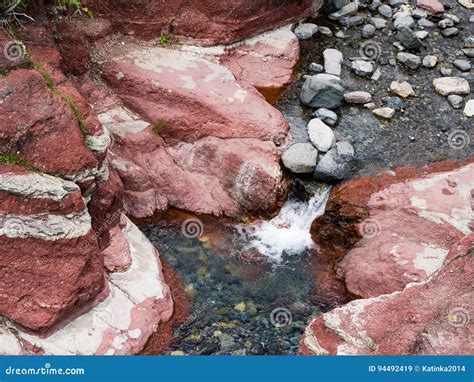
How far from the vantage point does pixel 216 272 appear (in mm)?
7578

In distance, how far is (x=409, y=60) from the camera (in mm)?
10156

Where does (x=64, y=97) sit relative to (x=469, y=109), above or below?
above

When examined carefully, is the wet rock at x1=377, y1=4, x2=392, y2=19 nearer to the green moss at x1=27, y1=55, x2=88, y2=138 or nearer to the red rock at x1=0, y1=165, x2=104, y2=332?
the green moss at x1=27, y1=55, x2=88, y2=138

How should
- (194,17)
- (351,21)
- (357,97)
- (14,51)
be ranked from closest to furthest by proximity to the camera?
(14,51)
(357,97)
(194,17)
(351,21)

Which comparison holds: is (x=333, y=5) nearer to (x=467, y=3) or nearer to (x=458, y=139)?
(x=467, y=3)

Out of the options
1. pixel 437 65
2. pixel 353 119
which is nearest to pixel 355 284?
pixel 353 119

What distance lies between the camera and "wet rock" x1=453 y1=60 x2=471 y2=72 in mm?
10164

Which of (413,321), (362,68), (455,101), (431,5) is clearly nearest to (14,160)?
(413,321)

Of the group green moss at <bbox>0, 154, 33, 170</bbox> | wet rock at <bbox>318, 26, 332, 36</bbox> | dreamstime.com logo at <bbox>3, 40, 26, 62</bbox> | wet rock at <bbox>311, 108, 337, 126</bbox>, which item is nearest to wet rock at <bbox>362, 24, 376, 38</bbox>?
wet rock at <bbox>318, 26, 332, 36</bbox>

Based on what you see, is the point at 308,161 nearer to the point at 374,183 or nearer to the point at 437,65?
the point at 374,183

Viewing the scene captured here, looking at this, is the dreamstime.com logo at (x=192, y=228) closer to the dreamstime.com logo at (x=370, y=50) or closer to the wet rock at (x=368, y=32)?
the dreamstime.com logo at (x=370, y=50)

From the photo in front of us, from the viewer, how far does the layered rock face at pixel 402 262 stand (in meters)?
5.46

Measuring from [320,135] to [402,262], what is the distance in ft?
7.23

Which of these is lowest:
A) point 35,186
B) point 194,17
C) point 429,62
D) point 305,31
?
point 429,62
